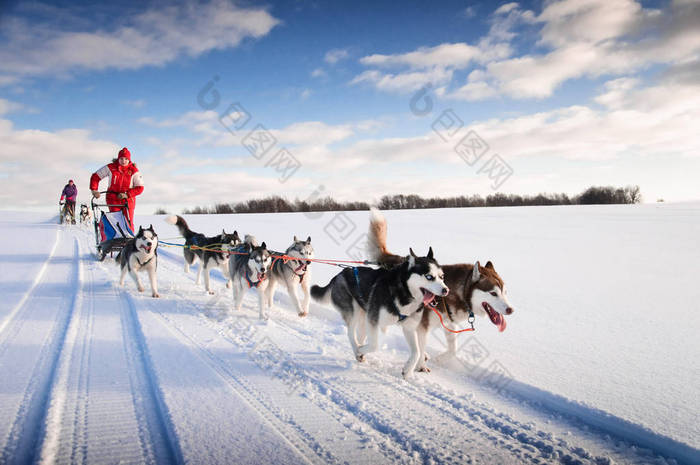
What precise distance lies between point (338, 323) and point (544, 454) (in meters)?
2.88

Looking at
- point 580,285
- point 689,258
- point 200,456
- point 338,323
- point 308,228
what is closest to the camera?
point 200,456

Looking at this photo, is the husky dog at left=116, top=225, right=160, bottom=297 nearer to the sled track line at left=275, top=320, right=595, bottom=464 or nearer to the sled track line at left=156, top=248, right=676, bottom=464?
the sled track line at left=156, top=248, right=676, bottom=464

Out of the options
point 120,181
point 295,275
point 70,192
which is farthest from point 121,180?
point 70,192

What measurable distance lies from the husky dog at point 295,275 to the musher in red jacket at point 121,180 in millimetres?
4003

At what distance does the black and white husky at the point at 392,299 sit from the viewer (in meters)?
3.17

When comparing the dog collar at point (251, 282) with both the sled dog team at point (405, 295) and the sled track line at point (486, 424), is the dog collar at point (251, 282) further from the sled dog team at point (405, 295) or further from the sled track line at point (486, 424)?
the sled track line at point (486, 424)

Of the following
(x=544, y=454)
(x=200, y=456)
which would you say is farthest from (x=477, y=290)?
(x=200, y=456)

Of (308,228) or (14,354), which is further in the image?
(308,228)

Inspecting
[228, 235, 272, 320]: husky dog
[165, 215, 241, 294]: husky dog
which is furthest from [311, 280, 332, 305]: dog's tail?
[165, 215, 241, 294]: husky dog

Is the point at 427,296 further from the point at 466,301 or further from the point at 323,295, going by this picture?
the point at 323,295

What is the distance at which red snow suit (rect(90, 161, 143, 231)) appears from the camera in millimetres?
7324

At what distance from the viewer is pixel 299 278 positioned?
524 cm

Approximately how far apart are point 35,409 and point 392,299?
2.73 meters

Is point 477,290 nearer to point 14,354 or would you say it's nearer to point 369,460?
point 369,460
